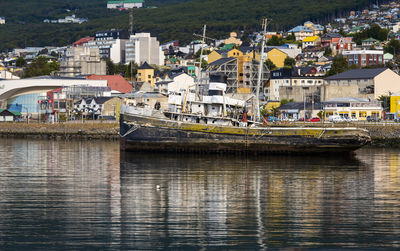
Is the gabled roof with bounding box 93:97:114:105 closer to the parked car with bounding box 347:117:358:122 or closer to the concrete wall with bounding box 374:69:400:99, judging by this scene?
the parked car with bounding box 347:117:358:122

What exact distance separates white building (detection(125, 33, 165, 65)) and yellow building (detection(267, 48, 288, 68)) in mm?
35842

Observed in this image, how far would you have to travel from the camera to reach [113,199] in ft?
75.4

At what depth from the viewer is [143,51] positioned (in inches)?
5723

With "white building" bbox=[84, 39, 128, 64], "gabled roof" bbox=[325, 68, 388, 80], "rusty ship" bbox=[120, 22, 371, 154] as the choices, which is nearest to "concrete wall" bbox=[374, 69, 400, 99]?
"gabled roof" bbox=[325, 68, 388, 80]

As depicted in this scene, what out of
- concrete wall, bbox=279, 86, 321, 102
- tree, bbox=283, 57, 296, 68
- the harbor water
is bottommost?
the harbor water

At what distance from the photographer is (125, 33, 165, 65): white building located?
14462cm

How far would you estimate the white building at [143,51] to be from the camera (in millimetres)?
144625

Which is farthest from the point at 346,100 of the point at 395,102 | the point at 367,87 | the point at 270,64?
the point at 270,64

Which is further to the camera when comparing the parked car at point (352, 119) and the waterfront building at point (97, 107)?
the waterfront building at point (97, 107)

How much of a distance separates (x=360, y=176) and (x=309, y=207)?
10010mm

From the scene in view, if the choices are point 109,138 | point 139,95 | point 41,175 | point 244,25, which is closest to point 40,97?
point 139,95

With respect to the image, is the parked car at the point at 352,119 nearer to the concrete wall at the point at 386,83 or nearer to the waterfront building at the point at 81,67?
the concrete wall at the point at 386,83

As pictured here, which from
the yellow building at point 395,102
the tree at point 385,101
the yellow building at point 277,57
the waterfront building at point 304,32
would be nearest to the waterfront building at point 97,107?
the tree at point 385,101

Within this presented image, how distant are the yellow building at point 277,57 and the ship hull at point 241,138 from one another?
73.2m
